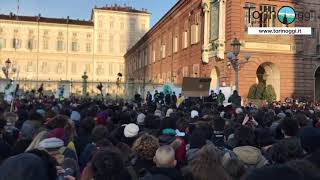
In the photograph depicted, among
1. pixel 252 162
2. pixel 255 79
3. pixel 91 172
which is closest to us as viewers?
pixel 91 172

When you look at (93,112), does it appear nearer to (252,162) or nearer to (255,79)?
(252,162)

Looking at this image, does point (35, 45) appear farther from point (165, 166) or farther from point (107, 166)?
point (107, 166)

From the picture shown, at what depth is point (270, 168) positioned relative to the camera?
9.11 feet

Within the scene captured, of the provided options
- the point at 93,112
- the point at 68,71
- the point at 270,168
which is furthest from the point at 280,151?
the point at 68,71

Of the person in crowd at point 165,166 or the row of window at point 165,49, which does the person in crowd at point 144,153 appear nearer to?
the person in crowd at point 165,166

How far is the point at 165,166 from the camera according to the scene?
5191 millimetres

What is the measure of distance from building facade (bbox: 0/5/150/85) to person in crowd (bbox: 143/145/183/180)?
94781 mm

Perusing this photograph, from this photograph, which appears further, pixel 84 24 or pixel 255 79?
pixel 84 24

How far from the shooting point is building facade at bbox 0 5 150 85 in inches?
3920

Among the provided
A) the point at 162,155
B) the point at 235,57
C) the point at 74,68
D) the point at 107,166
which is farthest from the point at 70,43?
the point at 107,166

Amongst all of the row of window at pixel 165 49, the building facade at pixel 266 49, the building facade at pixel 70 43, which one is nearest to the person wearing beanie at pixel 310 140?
the building facade at pixel 266 49

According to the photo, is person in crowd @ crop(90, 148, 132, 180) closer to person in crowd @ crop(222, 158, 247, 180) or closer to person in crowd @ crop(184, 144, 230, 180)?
person in crowd @ crop(184, 144, 230, 180)

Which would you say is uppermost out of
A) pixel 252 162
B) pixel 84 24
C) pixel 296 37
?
pixel 84 24

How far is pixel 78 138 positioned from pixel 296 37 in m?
31.1
